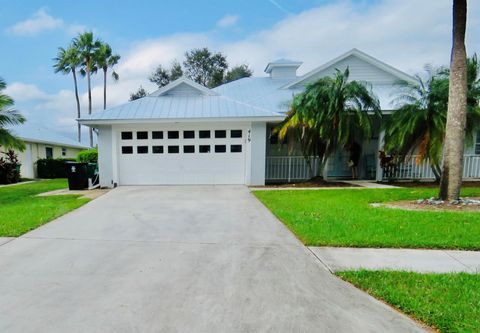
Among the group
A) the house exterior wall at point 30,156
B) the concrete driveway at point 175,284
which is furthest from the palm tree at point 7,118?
the house exterior wall at point 30,156

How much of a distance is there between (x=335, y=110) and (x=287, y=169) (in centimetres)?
409

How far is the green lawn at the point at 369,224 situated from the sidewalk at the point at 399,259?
0.19 m

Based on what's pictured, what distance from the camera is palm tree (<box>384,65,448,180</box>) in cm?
995

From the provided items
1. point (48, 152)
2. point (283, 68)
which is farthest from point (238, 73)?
point (48, 152)

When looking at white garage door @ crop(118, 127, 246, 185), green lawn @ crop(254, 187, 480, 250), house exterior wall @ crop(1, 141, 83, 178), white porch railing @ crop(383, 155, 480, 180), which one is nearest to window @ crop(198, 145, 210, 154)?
white garage door @ crop(118, 127, 246, 185)

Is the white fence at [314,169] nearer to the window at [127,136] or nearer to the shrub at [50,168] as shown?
the window at [127,136]

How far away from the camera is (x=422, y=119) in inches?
400

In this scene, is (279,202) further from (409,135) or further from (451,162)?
(409,135)

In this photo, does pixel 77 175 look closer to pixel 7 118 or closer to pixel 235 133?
pixel 7 118

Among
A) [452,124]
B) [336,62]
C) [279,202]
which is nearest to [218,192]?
[279,202]

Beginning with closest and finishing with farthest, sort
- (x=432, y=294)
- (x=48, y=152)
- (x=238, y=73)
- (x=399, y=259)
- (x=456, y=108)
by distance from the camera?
(x=432, y=294) < (x=399, y=259) < (x=456, y=108) < (x=48, y=152) < (x=238, y=73)

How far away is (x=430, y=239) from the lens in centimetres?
441

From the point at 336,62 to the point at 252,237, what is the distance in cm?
1373

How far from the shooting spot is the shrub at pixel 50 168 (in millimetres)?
18359
